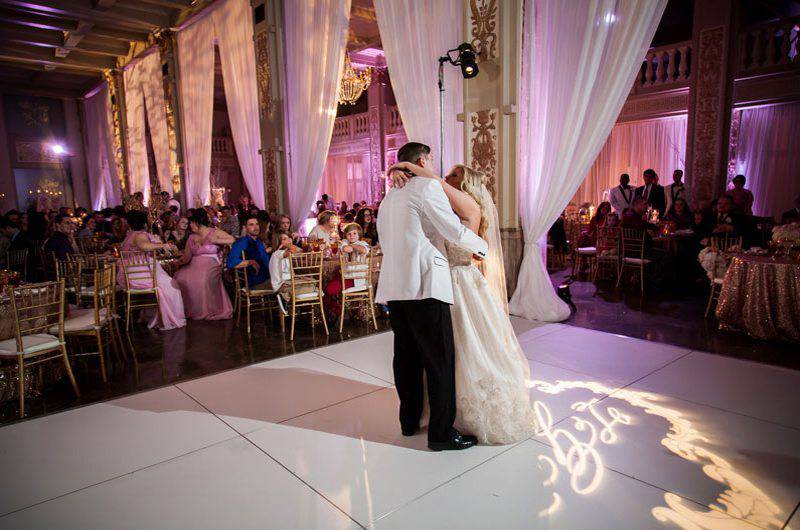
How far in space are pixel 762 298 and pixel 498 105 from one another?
3145mm

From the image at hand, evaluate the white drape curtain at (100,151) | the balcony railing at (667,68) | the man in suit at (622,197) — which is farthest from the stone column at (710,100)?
the white drape curtain at (100,151)

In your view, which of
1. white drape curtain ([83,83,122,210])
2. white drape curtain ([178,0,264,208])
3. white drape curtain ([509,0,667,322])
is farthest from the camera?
white drape curtain ([83,83,122,210])

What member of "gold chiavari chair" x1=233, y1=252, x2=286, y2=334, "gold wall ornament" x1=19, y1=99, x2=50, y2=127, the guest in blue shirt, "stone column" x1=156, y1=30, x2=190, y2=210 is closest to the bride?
"gold chiavari chair" x1=233, y1=252, x2=286, y2=334

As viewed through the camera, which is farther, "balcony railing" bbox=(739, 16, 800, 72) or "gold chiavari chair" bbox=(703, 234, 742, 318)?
"balcony railing" bbox=(739, 16, 800, 72)

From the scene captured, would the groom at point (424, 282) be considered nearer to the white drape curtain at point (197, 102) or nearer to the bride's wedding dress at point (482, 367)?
the bride's wedding dress at point (482, 367)

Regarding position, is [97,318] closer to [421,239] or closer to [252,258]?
[252,258]

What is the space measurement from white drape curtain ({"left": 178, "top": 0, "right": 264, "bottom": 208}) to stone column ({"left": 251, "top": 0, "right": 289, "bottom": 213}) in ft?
1.09

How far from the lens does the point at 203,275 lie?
18.7 feet

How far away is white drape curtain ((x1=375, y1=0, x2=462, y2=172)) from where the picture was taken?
5.36 metres

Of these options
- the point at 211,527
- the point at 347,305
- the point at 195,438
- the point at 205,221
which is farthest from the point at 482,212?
the point at 205,221

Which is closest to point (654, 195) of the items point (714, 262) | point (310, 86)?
point (714, 262)

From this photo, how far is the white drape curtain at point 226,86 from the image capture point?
27.0ft

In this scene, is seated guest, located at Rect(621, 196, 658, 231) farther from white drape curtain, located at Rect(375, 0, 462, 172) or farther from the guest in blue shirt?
the guest in blue shirt

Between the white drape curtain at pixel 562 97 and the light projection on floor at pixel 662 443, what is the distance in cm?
201
